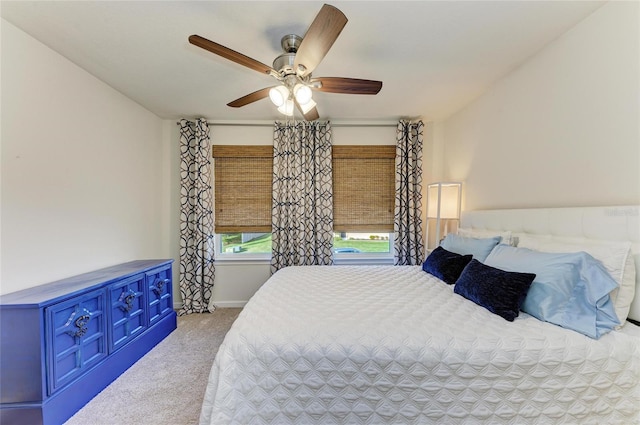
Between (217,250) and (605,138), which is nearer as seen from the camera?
(605,138)

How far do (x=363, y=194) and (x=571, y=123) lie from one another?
2.06 metres

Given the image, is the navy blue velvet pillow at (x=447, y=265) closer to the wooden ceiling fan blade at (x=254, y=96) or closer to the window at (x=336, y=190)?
the window at (x=336, y=190)

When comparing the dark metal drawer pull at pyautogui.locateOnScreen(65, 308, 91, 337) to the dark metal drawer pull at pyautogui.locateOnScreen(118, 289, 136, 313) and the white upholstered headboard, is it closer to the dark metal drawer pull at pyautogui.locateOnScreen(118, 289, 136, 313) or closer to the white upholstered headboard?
the dark metal drawer pull at pyautogui.locateOnScreen(118, 289, 136, 313)

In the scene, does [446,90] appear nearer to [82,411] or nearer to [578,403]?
[578,403]

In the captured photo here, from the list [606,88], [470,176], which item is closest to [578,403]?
[606,88]

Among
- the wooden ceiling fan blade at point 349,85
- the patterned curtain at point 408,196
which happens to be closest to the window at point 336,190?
the patterned curtain at point 408,196

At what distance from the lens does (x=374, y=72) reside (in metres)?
2.21

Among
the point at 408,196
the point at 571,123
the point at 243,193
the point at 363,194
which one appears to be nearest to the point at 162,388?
the point at 243,193

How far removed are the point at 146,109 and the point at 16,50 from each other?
131cm

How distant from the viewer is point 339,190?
3.38 metres

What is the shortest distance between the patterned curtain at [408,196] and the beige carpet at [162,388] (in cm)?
238

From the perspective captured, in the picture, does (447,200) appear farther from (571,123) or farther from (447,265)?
(571,123)

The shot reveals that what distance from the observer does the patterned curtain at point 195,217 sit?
3201 millimetres

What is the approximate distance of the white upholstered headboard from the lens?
127 cm
